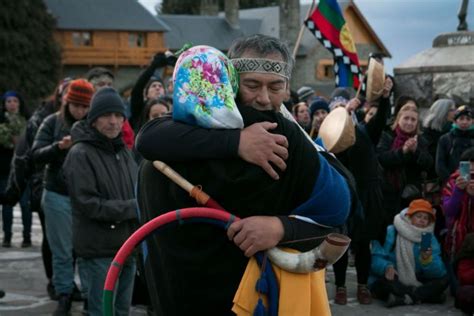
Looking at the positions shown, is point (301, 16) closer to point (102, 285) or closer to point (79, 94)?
point (79, 94)

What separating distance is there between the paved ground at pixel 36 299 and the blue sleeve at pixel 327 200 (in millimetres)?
4672

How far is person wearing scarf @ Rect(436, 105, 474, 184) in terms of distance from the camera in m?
8.71

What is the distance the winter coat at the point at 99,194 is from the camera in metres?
5.89

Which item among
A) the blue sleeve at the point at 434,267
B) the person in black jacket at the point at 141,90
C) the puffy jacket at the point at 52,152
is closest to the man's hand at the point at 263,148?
the puffy jacket at the point at 52,152

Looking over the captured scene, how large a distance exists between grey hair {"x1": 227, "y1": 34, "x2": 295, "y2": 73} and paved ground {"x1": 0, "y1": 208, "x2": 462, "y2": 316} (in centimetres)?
471

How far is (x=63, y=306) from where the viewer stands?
7.24 meters

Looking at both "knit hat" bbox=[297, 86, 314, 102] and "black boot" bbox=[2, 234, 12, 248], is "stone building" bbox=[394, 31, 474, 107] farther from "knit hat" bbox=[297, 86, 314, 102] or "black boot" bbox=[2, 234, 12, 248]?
"black boot" bbox=[2, 234, 12, 248]

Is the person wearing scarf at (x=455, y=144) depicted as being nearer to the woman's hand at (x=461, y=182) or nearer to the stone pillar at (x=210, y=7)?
the woman's hand at (x=461, y=182)

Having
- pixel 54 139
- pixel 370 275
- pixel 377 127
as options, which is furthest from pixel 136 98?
pixel 370 275

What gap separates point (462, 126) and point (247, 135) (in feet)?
20.4

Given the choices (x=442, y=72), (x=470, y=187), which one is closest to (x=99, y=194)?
(x=470, y=187)

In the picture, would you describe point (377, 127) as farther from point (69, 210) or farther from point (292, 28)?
point (292, 28)

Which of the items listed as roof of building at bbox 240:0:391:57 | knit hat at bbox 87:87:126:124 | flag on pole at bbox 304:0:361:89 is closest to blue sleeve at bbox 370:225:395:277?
flag on pole at bbox 304:0:361:89

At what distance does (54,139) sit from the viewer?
7.34 m
